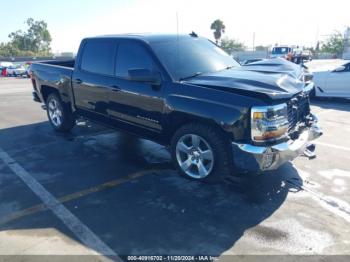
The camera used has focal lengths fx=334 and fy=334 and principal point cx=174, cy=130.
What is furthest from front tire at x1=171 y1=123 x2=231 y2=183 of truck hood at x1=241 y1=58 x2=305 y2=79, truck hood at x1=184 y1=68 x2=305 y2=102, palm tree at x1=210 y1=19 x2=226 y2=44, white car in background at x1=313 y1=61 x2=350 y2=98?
palm tree at x1=210 y1=19 x2=226 y2=44

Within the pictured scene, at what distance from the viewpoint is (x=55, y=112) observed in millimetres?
7180

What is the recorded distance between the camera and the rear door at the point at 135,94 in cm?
470

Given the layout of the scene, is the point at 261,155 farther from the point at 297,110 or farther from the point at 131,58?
the point at 131,58

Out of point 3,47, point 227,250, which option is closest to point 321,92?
point 227,250

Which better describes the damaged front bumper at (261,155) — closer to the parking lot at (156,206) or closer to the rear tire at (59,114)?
the parking lot at (156,206)

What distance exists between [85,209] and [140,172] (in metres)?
1.28

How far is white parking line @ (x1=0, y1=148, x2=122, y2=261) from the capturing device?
3.14 m

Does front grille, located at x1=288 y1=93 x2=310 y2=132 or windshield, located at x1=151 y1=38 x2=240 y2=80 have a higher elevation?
windshield, located at x1=151 y1=38 x2=240 y2=80

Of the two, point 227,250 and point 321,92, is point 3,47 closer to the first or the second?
point 321,92

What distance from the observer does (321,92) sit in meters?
11.2

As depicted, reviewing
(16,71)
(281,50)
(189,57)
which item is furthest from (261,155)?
(281,50)

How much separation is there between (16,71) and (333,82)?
27.7m

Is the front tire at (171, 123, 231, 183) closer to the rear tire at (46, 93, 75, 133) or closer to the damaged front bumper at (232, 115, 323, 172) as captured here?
the damaged front bumper at (232, 115, 323, 172)

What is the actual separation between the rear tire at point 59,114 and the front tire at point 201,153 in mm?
3211
